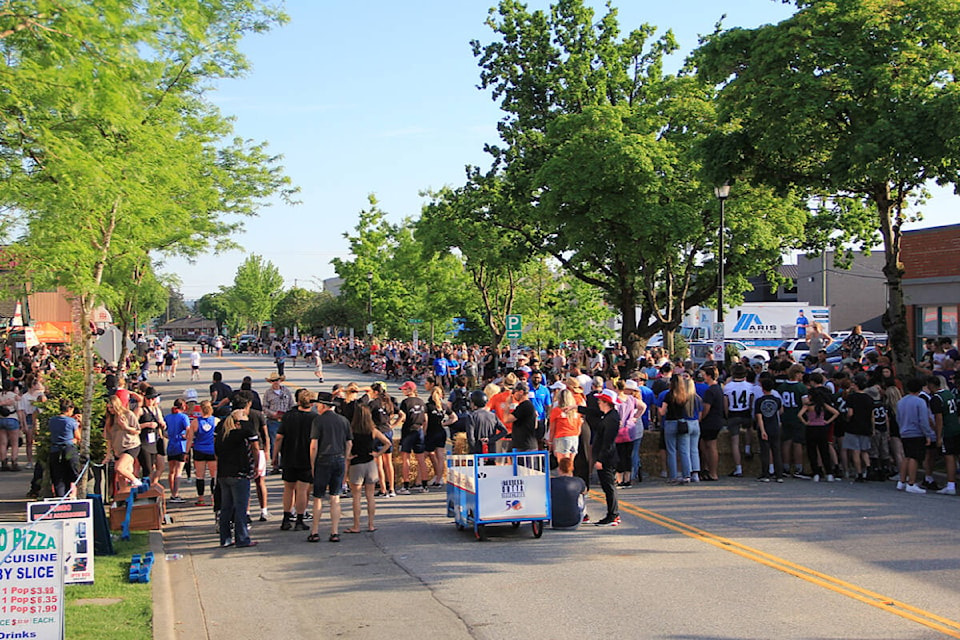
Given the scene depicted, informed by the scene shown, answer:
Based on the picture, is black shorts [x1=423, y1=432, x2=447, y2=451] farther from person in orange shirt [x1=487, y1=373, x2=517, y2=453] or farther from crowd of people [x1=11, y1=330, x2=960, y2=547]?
person in orange shirt [x1=487, y1=373, x2=517, y2=453]

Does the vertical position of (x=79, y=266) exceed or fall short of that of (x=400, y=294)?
it falls short

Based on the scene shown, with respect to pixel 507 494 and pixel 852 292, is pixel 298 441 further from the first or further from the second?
pixel 852 292

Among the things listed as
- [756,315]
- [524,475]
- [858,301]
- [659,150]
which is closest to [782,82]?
[659,150]

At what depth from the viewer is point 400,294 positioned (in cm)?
7362

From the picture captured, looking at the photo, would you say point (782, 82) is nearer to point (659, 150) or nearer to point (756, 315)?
point (659, 150)

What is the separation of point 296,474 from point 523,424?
11.2 ft

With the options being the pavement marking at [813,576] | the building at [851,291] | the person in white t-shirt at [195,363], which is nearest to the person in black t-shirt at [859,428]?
the pavement marking at [813,576]

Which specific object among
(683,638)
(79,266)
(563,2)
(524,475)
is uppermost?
(563,2)

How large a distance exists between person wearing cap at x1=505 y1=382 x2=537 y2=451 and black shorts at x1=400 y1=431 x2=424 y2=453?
6.74 feet

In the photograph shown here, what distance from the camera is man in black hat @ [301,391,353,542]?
11.7m

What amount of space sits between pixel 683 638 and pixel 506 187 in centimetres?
2877

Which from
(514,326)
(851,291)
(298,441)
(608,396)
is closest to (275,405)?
(298,441)

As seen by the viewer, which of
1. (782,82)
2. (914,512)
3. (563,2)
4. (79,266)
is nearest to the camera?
(914,512)

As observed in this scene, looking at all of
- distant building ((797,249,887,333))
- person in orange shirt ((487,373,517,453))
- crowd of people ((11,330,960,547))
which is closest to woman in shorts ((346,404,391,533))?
crowd of people ((11,330,960,547))
